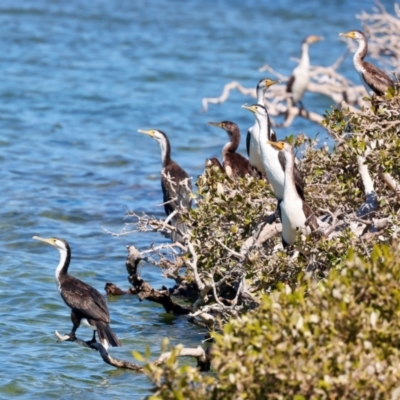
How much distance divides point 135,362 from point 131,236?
4361mm

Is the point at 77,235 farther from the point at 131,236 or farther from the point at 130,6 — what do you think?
the point at 130,6

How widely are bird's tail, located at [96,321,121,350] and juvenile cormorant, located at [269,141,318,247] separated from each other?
1.54 metres

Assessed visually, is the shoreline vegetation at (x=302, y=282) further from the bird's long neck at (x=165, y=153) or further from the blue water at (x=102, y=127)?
the bird's long neck at (x=165, y=153)

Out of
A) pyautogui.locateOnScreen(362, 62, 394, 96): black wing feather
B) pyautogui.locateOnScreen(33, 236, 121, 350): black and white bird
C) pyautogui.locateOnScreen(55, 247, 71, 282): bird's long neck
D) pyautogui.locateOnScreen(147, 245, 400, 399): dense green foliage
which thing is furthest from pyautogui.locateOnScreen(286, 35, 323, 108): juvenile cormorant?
pyautogui.locateOnScreen(147, 245, 400, 399): dense green foliage

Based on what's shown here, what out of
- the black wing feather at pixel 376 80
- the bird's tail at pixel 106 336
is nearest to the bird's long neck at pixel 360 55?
the black wing feather at pixel 376 80

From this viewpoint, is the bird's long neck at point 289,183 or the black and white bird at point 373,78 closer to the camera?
the bird's long neck at point 289,183

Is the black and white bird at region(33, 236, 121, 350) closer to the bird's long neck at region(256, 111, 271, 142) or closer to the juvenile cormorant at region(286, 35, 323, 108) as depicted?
the bird's long neck at region(256, 111, 271, 142)

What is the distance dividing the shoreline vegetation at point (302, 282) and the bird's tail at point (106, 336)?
0.09 m

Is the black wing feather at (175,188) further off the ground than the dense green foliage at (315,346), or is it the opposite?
the dense green foliage at (315,346)

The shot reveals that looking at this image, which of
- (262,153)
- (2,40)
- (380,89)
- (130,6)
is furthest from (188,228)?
(130,6)

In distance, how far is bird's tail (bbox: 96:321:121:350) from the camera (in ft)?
24.6

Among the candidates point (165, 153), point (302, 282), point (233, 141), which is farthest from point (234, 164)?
point (302, 282)

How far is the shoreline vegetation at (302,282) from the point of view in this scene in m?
4.77

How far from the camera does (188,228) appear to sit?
27.7 ft
